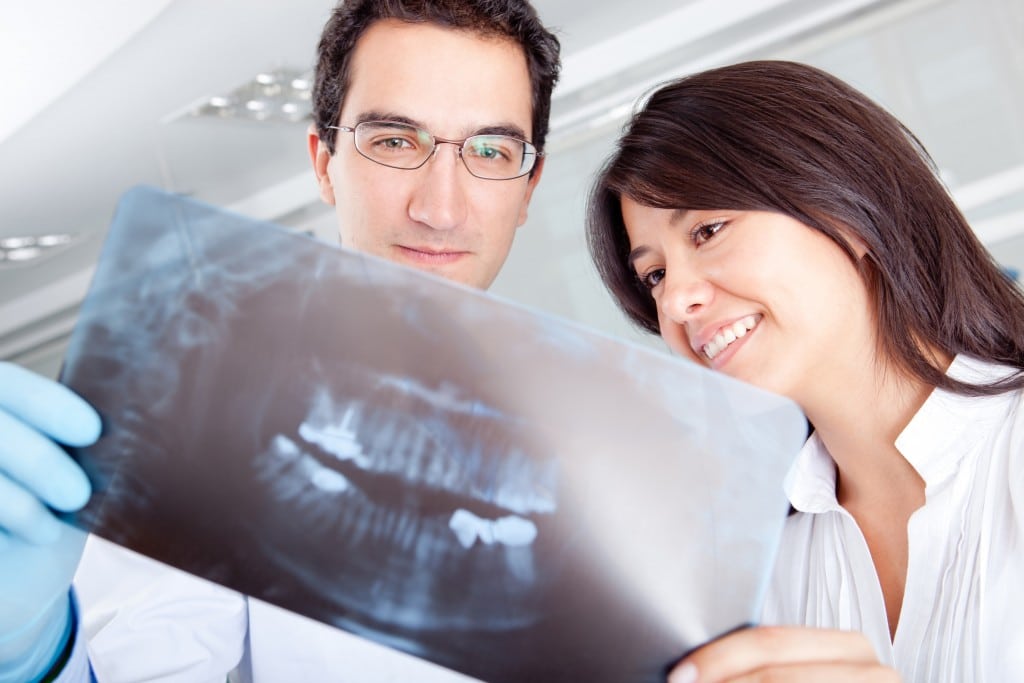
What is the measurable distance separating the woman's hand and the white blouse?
397mm

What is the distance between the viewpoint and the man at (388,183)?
1.26 m

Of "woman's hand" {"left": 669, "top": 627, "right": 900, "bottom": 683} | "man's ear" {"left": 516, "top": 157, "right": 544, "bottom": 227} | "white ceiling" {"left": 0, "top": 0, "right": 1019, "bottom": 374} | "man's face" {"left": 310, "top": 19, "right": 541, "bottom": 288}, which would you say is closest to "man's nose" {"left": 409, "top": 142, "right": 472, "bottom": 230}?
"man's face" {"left": 310, "top": 19, "right": 541, "bottom": 288}

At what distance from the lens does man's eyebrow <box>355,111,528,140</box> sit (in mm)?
1387

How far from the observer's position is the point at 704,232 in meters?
1.32

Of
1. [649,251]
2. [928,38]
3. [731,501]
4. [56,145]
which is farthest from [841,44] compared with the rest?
[731,501]

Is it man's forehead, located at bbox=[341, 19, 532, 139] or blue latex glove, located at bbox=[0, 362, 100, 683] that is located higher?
man's forehead, located at bbox=[341, 19, 532, 139]

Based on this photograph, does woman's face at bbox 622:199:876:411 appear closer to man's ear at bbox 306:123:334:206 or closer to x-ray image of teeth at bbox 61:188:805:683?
x-ray image of teeth at bbox 61:188:805:683

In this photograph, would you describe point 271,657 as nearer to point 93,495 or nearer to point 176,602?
point 176,602

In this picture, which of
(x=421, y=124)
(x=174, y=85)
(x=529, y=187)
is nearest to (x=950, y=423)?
(x=529, y=187)

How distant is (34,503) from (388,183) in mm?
805

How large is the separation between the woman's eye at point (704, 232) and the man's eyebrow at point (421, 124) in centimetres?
35

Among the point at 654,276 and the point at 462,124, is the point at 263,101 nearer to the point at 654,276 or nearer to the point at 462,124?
the point at 462,124

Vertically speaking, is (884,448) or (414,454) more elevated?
(414,454)

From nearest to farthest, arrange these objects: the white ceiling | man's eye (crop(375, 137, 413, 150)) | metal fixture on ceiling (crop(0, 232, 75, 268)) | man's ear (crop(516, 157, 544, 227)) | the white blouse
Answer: the white blouse
man's eye (crop(375, 137, 413, 150))
man's ear (crop(516, 157, 544, 227))
the white ceiling
metal fixture on ceiling (crop(0, 232, 75, 268))
